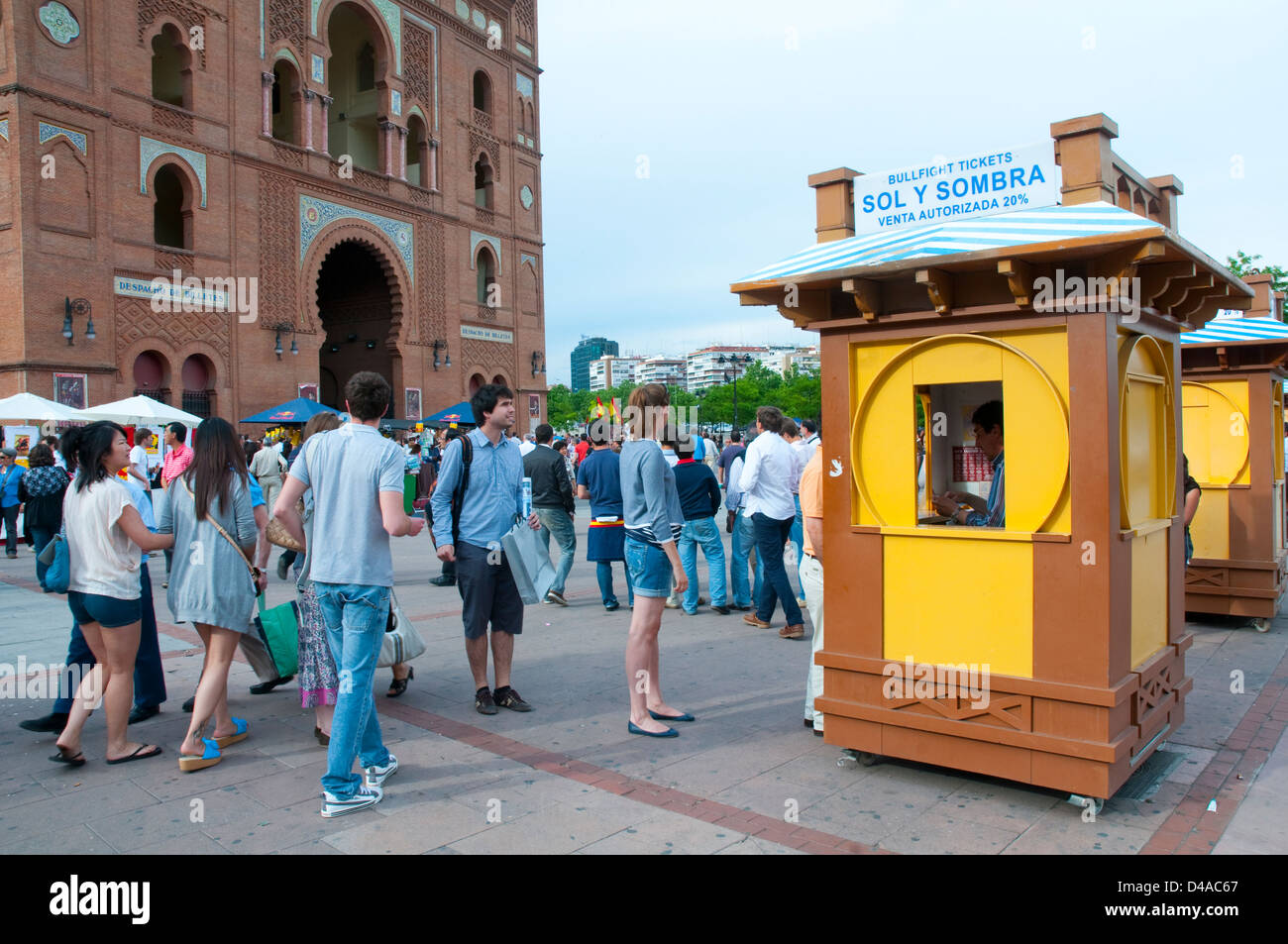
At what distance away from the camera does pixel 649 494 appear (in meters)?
5.49

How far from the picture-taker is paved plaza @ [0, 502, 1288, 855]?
153 inches

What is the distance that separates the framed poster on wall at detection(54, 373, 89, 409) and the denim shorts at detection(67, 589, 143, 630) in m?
17.8

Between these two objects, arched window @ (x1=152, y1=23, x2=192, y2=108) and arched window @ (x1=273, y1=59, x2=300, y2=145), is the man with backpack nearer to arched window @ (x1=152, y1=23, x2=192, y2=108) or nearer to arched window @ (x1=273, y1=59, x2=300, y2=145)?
arched window @ (x1=152, y1=23, x2=192, y2=108)

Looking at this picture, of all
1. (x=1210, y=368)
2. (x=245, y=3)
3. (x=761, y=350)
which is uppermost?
(x=761, y=350)

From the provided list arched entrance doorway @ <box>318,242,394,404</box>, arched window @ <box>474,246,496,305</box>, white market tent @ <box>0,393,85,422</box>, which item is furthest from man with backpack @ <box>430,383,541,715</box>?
arched window @ <box>474,246,496,305</box>

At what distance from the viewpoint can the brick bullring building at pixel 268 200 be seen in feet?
65.6

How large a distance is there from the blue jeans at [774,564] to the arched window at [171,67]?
71.5ft

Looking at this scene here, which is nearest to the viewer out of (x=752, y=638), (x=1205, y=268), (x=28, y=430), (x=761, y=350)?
(x=1205, y=268)

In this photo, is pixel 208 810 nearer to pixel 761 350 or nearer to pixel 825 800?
pixel 825 800

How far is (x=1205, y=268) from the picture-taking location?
4531 mm

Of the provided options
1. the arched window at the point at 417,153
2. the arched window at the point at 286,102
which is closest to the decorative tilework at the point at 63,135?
the arched window at the point at 286,102

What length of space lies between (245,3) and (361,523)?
83.4 ft

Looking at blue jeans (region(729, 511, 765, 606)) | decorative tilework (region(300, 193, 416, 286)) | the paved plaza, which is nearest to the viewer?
the paved plaza

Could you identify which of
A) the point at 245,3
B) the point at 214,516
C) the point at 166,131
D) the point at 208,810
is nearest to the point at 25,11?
the point at 166,131
